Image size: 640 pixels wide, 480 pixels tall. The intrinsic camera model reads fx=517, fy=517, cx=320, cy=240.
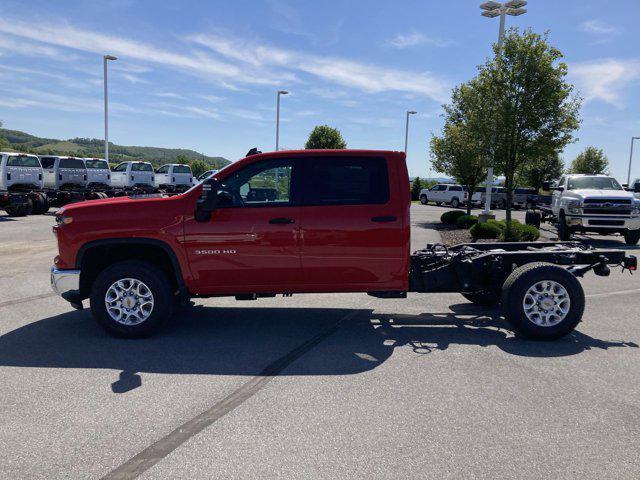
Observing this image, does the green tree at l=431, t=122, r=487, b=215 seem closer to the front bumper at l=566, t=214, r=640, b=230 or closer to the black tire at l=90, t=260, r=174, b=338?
the front bumper at l=566, t=214, r=640, b=230

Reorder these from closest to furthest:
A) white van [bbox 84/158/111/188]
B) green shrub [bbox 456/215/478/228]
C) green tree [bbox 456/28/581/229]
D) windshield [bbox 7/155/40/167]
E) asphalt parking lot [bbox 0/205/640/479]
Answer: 1. asphalt parking lot [bbox 0/205/640/479]
2. green tree [bbox 456/28/581/229]
3. windshield [bbox 7/155/40/167]
4. green shrub [bbox 456/215/478/228]
5. white van [bbox 84/158/111/188]

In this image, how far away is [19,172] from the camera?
19250 mm

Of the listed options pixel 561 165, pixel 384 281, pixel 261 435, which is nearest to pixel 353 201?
pixel 384 281

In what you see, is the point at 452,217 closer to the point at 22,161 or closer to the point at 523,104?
the point at 523,104

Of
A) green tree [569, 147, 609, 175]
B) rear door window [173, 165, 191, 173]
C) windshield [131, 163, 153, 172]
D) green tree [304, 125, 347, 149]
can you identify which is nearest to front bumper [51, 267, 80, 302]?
windshield [131, 163, 153, 172]

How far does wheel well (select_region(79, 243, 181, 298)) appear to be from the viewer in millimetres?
5746

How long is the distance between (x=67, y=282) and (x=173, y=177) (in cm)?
2520

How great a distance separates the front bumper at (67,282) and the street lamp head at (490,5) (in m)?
17.9

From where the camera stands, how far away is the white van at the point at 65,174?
2264 cm

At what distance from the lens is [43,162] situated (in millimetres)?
23562

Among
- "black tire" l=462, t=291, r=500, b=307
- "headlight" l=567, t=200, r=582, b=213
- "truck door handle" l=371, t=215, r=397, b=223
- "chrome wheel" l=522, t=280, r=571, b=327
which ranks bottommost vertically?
"black tire" l=462, t=291, r=500, b=307

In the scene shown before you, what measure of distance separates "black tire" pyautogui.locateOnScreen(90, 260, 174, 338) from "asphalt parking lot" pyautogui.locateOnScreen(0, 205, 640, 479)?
0.49 feet

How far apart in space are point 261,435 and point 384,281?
2618 mm

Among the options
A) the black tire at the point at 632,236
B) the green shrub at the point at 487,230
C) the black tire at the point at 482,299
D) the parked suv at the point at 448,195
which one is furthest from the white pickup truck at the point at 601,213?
the parked suv at the point at 448,195
